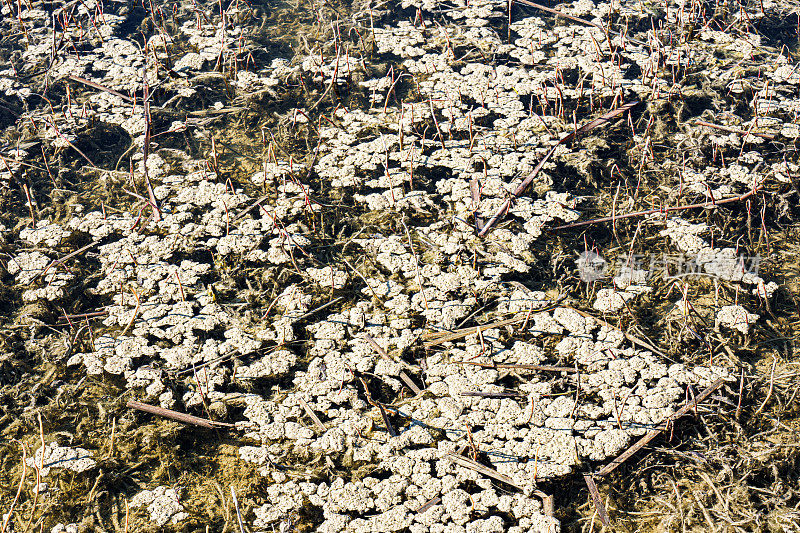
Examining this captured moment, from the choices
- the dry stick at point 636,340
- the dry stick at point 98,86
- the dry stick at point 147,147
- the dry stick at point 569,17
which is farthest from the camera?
the dry stick at point 569,17

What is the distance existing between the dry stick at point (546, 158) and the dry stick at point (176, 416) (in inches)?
42.3

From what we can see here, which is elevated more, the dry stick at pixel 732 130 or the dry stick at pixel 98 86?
the dry stick at pixel 98 86

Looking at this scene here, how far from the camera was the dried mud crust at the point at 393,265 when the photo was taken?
1.71 meters

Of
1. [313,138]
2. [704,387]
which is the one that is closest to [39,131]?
[313,138]

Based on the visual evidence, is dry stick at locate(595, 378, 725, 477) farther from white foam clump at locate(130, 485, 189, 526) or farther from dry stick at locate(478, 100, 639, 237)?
white foam clump at locate(130, 485, 189, 526)

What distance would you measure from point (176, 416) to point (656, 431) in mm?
1313

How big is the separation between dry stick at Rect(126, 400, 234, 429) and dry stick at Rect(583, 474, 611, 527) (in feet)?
3.16

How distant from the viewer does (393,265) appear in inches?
87.7

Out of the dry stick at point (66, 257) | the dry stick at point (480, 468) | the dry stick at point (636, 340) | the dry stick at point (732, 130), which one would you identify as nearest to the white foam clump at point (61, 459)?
the dry stick at point (66, 257)

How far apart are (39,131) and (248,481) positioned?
6.41 feet

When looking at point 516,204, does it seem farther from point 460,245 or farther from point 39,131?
point 39,131

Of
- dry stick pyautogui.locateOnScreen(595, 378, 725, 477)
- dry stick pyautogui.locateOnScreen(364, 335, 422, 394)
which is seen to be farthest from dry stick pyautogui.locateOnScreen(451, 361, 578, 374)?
dry stick pyautogui.locateOnScreen(595, 378, 725, 477)

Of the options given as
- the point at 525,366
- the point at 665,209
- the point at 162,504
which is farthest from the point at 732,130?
the point at 162,504

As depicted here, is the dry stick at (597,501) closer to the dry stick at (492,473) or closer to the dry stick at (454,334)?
the dry stick at (492,473)
